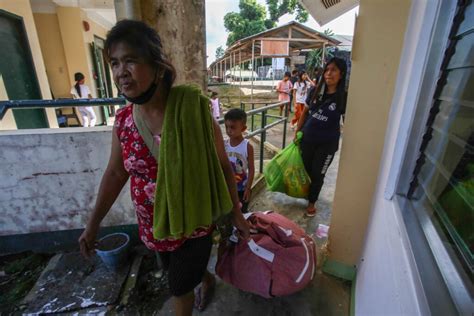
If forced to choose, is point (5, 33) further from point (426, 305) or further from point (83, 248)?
point (426, 305)

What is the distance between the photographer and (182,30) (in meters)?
1.72

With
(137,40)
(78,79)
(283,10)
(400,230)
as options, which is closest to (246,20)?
(283,10)

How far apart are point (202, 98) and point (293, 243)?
3.74 feet

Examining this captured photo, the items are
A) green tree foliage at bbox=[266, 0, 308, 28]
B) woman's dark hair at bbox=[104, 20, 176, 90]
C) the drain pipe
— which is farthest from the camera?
green tree foliage at bbox=[266, 0, 308, 28]

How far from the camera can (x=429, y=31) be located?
3.42ft

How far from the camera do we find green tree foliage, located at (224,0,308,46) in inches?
1126

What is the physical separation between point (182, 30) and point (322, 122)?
1.49 meters

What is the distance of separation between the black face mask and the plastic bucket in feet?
4.93

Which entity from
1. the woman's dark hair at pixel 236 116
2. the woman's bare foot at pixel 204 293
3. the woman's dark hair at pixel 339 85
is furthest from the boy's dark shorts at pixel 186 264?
the woman's dark hair at pixel 339 85

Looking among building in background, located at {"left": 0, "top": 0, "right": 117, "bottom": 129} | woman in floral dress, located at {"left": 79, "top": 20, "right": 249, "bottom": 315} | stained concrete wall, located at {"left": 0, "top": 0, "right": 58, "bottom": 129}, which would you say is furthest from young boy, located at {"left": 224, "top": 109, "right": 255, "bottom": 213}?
stained concrete wall, located at {"left": 0, "top": 0, "right": 58, "bottom": 129}

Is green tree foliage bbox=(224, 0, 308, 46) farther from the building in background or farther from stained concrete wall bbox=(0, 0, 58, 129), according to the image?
stained concrete wall bbox=(0, 0, 58, 129)

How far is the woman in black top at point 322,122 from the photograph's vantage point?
7.63 feet

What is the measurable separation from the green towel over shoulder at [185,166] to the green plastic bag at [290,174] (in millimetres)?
1645

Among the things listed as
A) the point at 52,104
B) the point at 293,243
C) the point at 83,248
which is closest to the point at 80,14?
the point at 52,104
